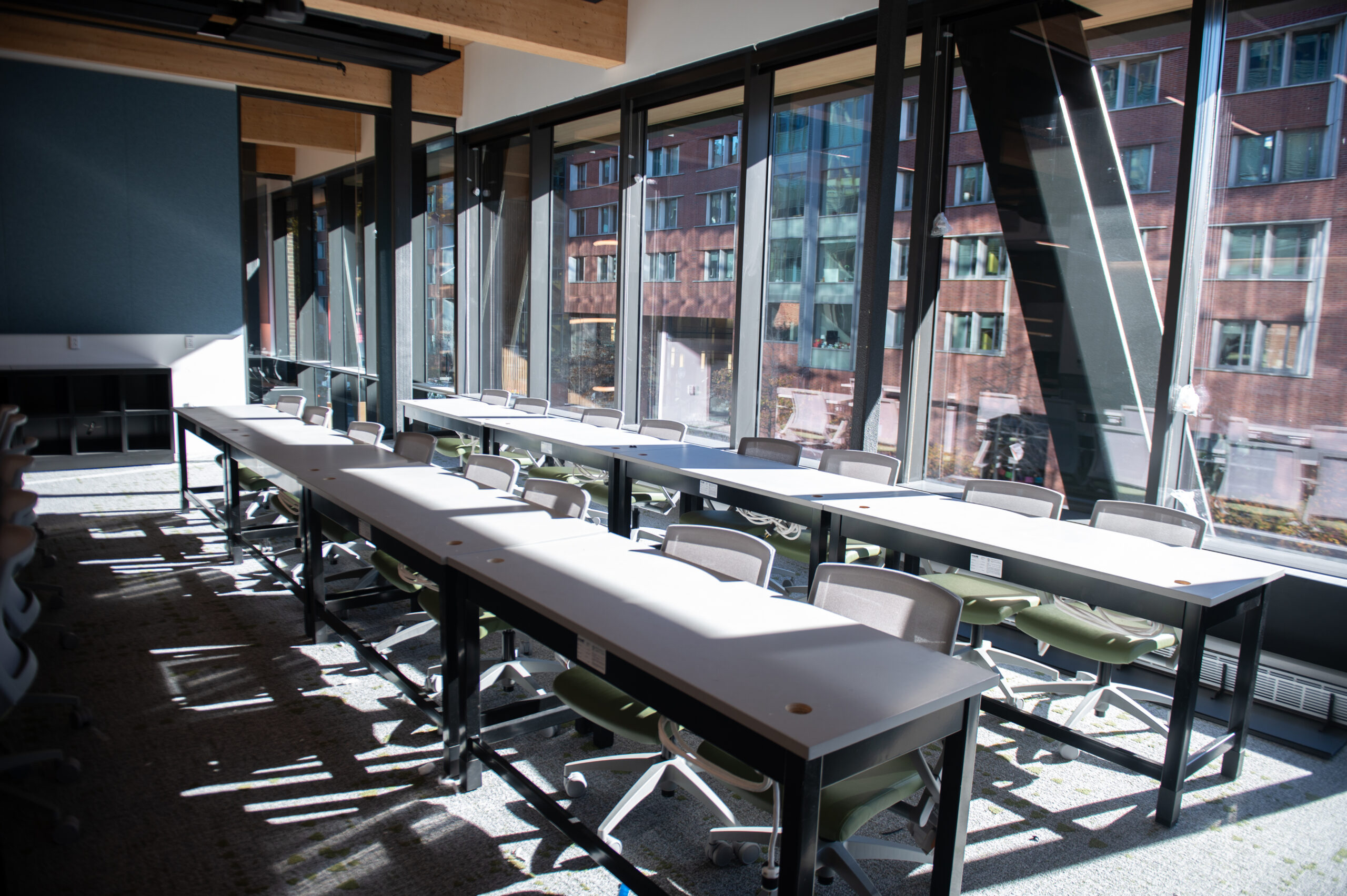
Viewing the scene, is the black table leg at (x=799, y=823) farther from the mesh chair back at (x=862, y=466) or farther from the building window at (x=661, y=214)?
the building window at (x=661, y=214)

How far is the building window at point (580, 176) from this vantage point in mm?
8219

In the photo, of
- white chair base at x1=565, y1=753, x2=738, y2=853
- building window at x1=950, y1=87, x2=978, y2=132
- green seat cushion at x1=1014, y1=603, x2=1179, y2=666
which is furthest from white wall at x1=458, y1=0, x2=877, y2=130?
white chair base at x1=565, y1=753, x2=738, y2=853

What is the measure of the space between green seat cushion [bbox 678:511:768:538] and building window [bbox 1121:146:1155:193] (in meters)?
2.66

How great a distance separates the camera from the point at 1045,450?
4.89m

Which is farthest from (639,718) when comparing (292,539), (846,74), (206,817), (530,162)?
(530,162)

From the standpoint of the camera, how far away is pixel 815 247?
238 inches

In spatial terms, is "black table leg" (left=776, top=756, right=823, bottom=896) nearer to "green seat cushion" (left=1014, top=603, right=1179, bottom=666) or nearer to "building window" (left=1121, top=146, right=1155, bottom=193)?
"green seat cushion" (left=1014, top=603, right=1179, bottom=666)

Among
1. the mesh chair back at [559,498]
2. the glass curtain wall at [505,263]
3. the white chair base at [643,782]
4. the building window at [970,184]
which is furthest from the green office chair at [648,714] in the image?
the glass curtain wall at [505,263]

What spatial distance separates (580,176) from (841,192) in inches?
130

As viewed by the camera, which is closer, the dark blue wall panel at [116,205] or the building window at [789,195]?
the building window at [789,195]

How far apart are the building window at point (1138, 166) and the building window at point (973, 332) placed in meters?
0.97

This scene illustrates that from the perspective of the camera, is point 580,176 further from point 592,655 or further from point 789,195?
point 592,655

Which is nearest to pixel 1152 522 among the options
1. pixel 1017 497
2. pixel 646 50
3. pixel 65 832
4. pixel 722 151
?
pixel 1017 497

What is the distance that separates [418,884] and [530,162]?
7615 mm
